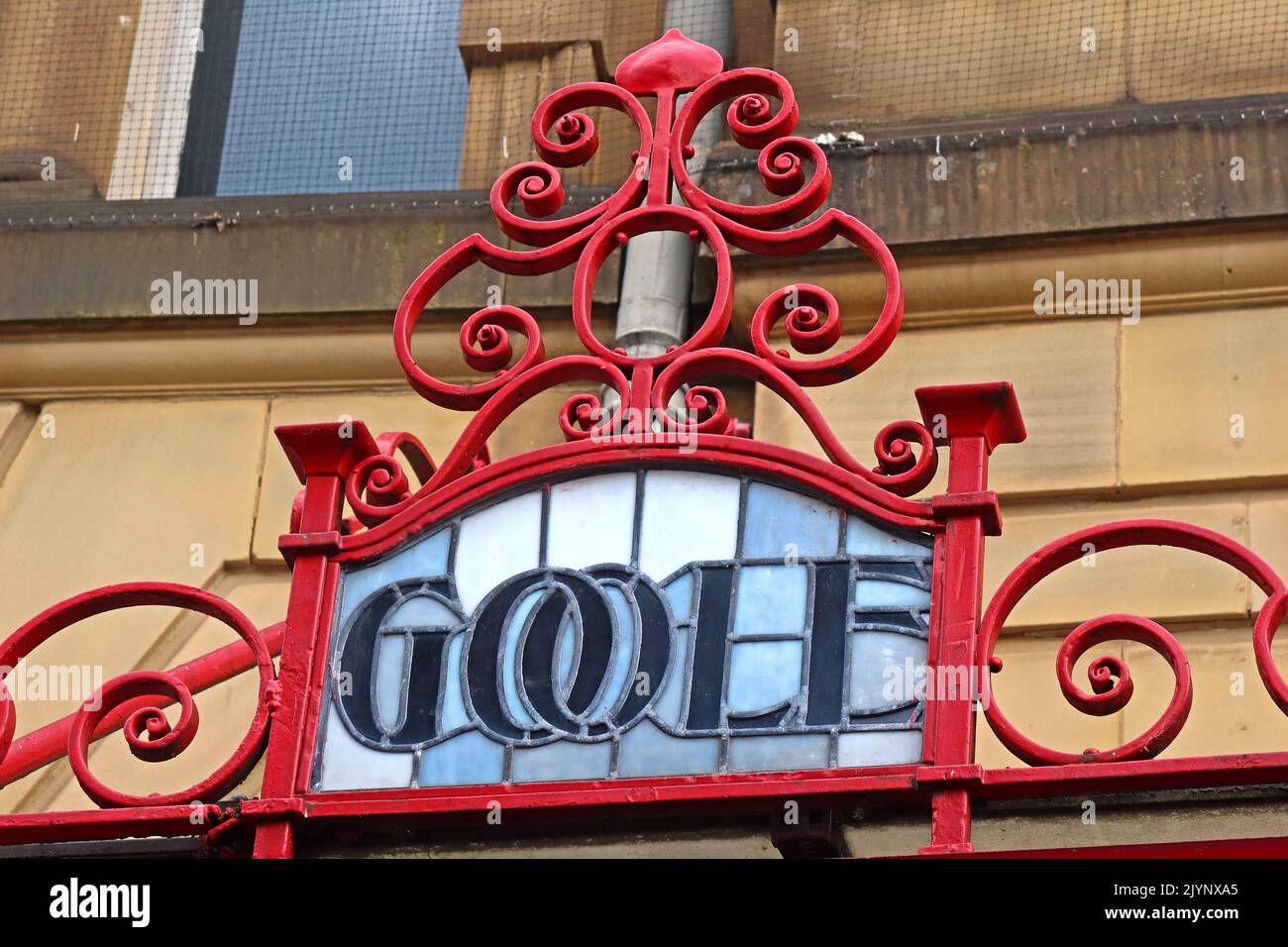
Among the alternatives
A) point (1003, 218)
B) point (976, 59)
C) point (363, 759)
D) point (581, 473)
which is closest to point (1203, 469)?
point (1003, 218)

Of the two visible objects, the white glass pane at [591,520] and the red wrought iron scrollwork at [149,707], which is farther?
the white glass pane at [591,520]

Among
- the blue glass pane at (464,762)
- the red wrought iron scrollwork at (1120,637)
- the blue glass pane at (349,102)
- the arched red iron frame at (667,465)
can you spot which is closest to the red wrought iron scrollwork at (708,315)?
the arched red iron frame at (667,465)

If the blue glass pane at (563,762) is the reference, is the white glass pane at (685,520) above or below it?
above

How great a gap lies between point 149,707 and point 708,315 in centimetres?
148

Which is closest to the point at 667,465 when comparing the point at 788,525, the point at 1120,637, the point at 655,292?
the point at 788,525

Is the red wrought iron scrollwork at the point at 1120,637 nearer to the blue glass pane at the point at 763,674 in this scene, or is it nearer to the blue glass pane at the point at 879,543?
the blue glass pane at the point at 879,543

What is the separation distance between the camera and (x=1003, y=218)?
7816 mm

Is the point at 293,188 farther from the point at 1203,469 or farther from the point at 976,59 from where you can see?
the point at 1203,469

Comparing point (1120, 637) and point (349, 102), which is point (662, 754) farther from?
point (349, 102)

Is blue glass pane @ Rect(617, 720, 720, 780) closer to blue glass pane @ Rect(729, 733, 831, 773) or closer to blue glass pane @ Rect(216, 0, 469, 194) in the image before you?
blue glass pane @ Rect(729, 733, 831, 773)

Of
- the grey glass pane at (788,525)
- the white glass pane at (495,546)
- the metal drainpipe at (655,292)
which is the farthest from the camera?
the metal drainpipe at (655,292)

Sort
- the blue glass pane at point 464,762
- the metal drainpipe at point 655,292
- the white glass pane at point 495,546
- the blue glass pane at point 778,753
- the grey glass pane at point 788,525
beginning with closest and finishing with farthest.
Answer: the blue glass pane at point 778,753 → the blue glass pane at point 464,762 → the grey glass pane at point 788,525 → the white glass pane at point 495,546 → the metal drainpipe at point 655,292

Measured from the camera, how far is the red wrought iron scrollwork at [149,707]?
5422 millimetres
